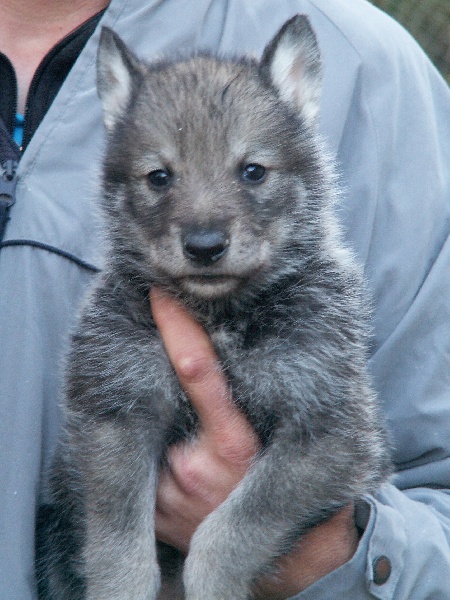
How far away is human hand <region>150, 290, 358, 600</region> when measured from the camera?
126 inches

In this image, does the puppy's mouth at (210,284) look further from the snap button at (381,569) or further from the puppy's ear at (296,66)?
the snap button at (381,569)

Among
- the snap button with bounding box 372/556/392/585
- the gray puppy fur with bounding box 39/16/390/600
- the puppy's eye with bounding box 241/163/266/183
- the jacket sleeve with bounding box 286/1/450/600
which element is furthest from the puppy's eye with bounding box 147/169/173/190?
the snap button with bounding box 372/556/392/585

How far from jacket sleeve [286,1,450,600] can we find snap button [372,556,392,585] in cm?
29

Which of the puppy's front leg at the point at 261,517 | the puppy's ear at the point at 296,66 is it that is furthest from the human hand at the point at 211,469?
the puppy's ear at the point at 296,66

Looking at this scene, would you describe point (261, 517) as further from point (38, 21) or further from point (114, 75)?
point (38, 21)

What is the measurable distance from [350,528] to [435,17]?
6124mm

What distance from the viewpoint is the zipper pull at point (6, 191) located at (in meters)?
3.26

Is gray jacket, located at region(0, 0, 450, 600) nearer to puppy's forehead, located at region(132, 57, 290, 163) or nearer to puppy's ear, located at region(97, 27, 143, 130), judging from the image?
puppy's ear, located at region(97, 27, 143, 130)

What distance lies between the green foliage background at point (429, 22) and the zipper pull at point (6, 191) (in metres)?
5.73

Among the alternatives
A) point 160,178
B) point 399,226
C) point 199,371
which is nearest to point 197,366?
point 199,371

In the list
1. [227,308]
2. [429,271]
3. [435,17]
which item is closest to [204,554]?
[227,308]

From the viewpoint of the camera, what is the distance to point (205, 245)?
298cm

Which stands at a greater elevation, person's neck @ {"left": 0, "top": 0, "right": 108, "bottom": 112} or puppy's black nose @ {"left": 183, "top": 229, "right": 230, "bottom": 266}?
person's neck @ {"left": 0, "top": 0, "right": 108, "bottom": 112}

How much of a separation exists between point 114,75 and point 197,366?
3.42 feet
